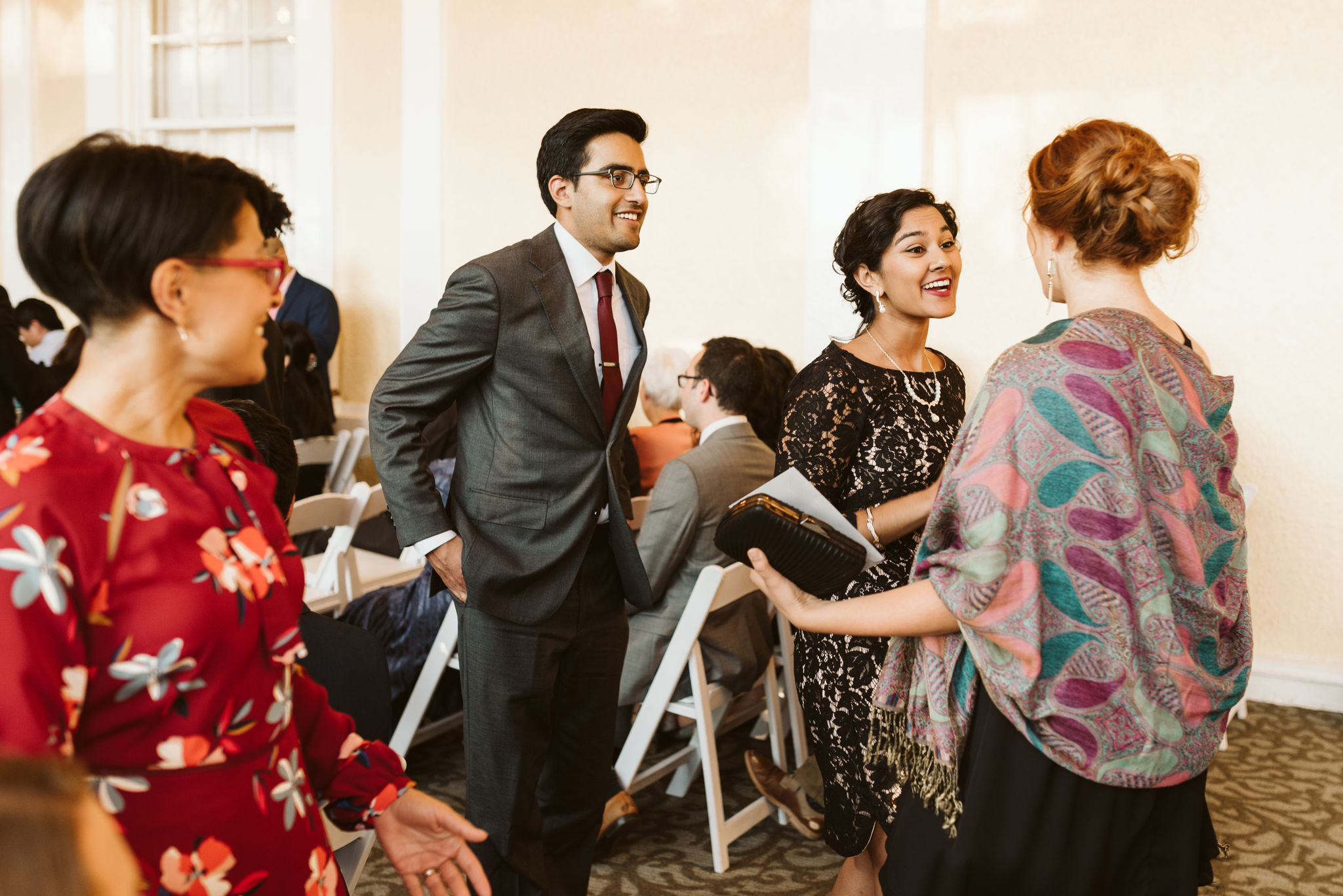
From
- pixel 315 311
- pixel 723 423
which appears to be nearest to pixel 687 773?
pixel 723 423

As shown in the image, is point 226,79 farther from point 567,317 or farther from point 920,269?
point 920,269

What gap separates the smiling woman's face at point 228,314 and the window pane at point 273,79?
5.95 metres

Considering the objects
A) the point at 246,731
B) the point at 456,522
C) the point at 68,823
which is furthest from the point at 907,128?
the point at 68,823

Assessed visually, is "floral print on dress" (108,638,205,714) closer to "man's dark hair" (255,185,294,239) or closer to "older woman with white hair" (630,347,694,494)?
"man's dark hair" (255,185,294,239)

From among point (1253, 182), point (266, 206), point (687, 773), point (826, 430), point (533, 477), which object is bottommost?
point (687, 773)

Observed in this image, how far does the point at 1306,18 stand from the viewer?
3.90 metres

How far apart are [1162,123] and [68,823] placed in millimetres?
Result: 4545

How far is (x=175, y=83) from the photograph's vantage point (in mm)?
6637

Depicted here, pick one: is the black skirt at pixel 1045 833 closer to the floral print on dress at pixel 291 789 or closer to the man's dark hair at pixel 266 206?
the floral print on dress at pixel 291 789

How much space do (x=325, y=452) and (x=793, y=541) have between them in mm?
3689

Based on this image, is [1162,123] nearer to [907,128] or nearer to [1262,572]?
[907,128]

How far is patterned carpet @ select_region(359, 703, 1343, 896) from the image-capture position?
8.64ft

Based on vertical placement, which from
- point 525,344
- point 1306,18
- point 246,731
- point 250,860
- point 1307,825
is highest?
point 1306,18

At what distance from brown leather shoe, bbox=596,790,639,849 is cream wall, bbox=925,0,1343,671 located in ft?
9.01
